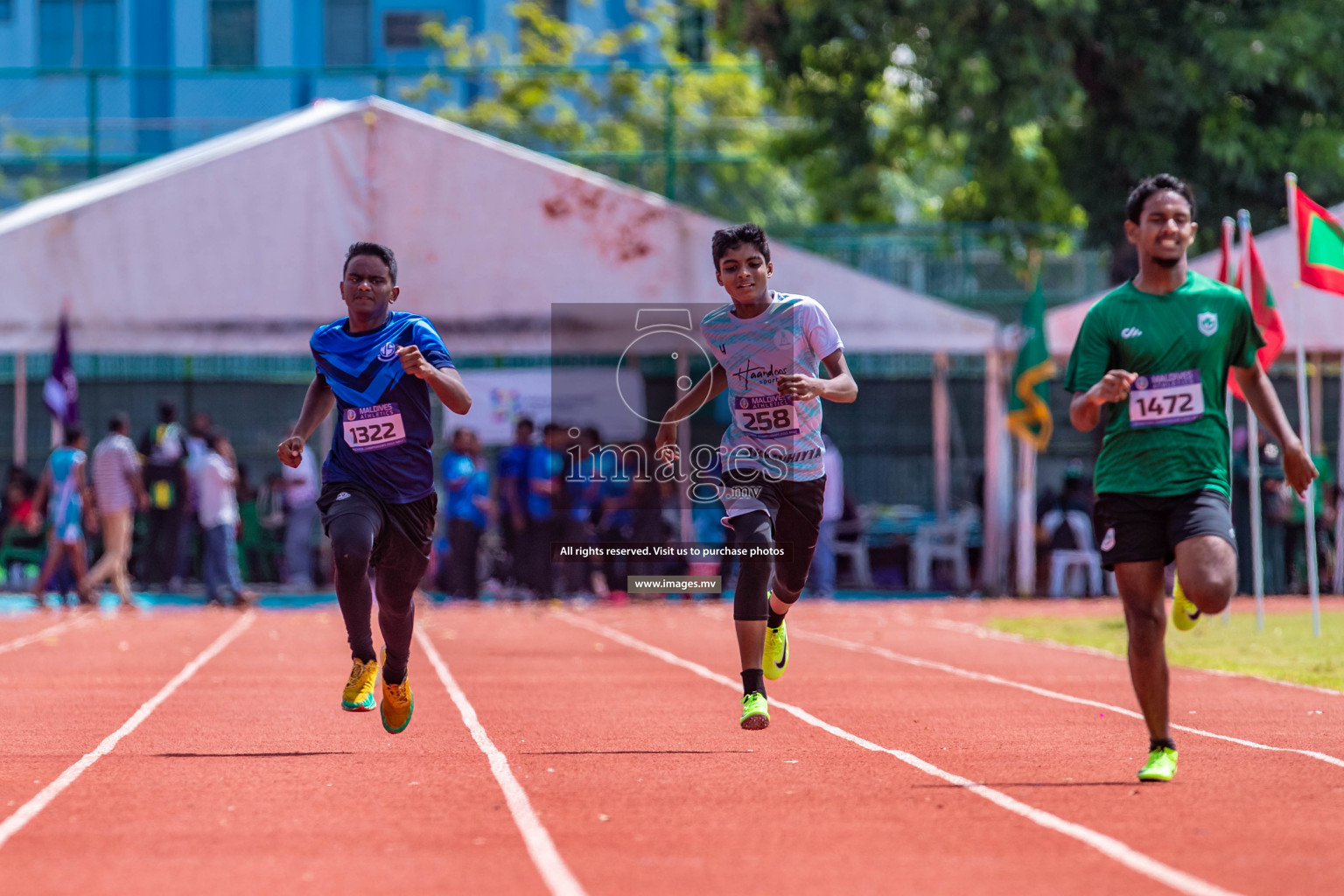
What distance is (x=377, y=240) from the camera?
65.2 ft

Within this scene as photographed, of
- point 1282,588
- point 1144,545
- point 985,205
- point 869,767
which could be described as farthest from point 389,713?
Result: point 985,205

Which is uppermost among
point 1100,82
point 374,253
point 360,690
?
point 1100,82

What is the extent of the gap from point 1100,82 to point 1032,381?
6010 mm

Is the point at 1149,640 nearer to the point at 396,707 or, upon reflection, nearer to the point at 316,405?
the point at 396,707

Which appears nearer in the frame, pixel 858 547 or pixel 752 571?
pixel 752 571

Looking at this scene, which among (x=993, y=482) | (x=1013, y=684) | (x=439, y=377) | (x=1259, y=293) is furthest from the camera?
(x=993, y=482)

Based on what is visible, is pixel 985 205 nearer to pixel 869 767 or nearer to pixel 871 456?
pixel 871 456

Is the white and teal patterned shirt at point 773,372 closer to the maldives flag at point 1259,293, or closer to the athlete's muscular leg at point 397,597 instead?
the athlete's muscular leg at point 397,597

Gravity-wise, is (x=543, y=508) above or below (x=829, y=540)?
above

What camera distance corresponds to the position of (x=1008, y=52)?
22.2 m

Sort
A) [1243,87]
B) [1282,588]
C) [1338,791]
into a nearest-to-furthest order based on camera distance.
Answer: [1338,791], [1282,588], [1243,87]

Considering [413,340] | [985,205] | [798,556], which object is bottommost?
[798,556]

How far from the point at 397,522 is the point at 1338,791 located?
3.84 metres

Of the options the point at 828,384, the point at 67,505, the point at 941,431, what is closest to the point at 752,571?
the point at 828,384
